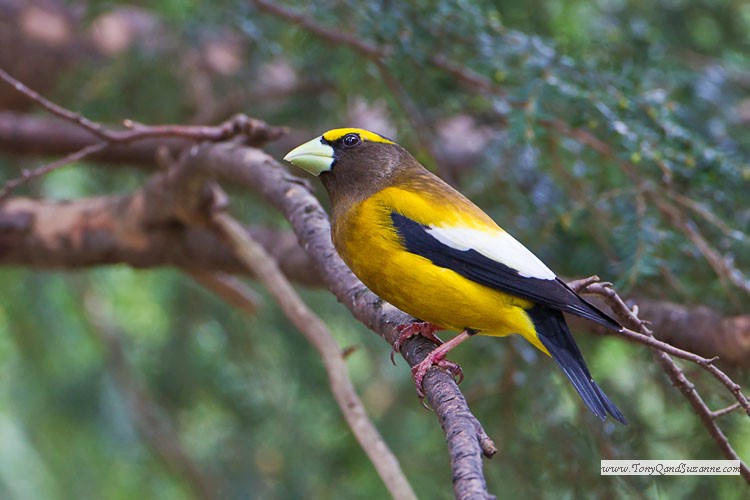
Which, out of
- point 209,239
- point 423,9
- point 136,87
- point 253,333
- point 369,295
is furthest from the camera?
point 253,333

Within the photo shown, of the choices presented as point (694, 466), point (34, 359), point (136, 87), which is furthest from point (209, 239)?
point (694, 466)

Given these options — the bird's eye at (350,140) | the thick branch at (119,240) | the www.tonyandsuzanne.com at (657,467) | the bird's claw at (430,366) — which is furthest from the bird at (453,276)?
the thick branch at (119,240)

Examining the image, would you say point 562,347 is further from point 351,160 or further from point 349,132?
point 349,132

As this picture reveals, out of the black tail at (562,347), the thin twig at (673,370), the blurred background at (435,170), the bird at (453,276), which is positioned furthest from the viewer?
the blurred background at (435,170)

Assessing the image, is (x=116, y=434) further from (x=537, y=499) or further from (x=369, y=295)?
(x=369, y=295)

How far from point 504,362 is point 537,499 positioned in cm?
62

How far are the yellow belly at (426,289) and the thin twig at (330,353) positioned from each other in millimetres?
477

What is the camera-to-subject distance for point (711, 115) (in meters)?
4.92

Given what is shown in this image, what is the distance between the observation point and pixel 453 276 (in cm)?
289

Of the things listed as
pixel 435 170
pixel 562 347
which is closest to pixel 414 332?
pixel 562 347

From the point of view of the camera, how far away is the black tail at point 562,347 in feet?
8.80

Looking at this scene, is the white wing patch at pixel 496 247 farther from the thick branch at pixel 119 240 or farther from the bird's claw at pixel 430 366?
the thick branch at pixel 119 240

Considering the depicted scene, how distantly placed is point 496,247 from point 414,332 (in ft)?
1.27

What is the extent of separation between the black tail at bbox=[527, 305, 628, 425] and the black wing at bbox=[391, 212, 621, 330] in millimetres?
54
